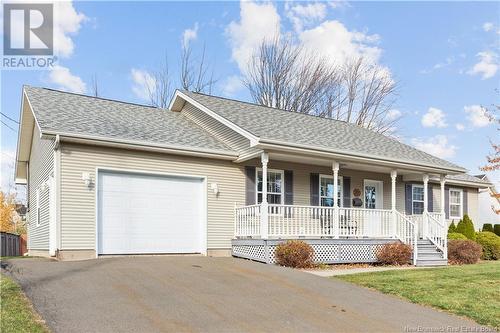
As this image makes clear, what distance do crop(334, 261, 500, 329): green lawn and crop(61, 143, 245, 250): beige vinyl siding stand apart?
4619 millimetres

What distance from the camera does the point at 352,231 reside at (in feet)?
46.3

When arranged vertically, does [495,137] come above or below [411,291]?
above

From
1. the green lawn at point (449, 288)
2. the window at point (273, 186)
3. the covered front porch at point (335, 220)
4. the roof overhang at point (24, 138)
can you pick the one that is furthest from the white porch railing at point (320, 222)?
the roof overhang at point (24, 138)

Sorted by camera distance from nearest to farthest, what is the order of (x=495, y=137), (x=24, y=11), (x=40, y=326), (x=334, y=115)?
1. (x=40, y=326)
2. (x=24, y=11)
3. (x=495, y=137)
4. (x=334, y=115)

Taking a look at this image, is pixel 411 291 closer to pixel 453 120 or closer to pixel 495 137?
pixel 495 137

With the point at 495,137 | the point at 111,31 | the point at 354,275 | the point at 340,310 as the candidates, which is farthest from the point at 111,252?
the point at 495,137

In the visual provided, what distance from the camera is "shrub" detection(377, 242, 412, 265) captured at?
1373cm

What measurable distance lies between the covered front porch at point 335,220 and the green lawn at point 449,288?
2.29 metres

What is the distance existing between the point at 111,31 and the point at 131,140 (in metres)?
6.69

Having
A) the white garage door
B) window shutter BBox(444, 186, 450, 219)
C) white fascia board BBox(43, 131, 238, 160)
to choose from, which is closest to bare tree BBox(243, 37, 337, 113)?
window shutter BBox(444, 186, 450, 219)

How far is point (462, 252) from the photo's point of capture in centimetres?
1517

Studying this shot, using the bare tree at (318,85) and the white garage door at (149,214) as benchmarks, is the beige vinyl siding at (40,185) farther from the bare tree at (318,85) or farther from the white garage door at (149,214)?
the bare tree at (318,85)

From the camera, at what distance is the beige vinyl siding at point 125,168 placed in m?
11.4

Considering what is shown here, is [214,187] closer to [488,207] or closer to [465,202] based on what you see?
[465,202]
